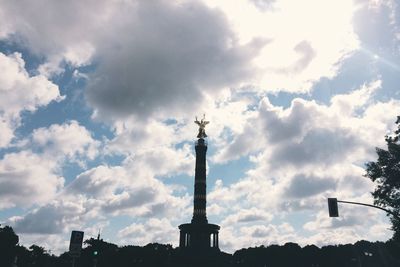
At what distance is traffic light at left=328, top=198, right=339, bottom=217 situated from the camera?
22531 millimetres

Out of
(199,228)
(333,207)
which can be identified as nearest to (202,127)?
(199,228)

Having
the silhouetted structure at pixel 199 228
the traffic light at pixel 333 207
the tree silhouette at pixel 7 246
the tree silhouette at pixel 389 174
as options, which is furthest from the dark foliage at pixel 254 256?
the traffic light at pixel 333 207

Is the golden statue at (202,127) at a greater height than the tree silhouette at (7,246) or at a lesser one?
greater

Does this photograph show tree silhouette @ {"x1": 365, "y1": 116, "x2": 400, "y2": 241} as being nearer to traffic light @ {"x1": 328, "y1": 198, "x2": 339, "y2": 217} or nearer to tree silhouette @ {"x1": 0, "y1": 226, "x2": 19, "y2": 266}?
traffic light @ {"x1": 328, "y1": 198, "x2": 339, "y2": 217}

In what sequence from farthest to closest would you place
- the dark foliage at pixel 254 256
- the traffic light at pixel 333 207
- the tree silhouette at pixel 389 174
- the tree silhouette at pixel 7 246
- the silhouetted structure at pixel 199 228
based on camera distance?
1. the dark foliage at pixel 254 256
2. the tree silhouette at pixel 7 246
3. the silhouetted structure at pixel 199 228
4. the tree silhouette at pixel 389 174
5. the traffic light at pixel 333 207

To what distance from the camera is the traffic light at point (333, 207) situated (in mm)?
22531

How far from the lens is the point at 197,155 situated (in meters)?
86.1

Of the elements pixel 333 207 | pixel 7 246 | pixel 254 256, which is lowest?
pixel 333 207

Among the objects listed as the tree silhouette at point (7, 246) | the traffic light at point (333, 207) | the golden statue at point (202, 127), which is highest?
the golden statue at point (202, 127)

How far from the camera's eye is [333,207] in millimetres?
22656

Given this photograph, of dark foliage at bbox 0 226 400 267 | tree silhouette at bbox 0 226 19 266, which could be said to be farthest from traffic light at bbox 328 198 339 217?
tree silhouette at bbox 0 226 19 266

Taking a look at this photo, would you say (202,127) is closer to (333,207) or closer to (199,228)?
(199,228)

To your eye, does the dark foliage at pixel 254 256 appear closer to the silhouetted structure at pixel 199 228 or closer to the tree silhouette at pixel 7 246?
the tree silhouette at pixel 7 246

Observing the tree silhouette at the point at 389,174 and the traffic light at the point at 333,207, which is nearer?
the traffic light at the point at 333,207
